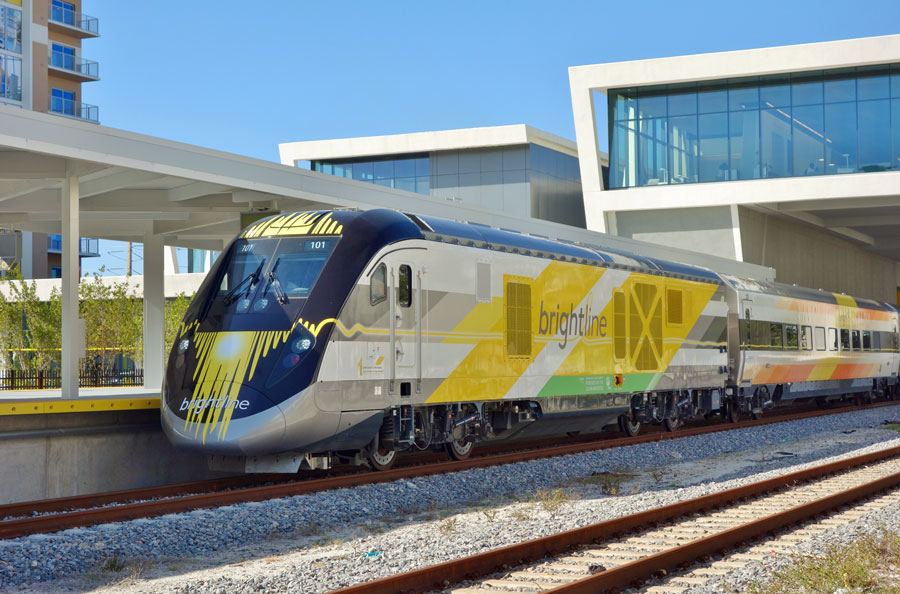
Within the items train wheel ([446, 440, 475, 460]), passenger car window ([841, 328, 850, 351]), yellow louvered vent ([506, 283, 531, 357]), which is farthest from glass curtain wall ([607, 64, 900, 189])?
train wheel ([446, 440, 475, 460])

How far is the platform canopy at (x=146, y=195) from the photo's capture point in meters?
13.8

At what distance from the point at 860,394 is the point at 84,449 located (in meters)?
31.1

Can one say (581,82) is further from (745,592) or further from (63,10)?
(63,10)

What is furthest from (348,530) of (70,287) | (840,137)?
(840,137)

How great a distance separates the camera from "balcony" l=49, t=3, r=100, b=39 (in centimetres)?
7612

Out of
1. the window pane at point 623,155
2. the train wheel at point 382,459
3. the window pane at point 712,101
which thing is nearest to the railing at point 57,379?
the train wheel at point 382,459

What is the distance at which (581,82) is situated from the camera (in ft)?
151

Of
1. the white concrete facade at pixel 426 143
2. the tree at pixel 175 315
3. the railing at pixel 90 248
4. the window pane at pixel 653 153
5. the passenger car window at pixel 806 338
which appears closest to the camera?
the passenger car window at pixel 806 338

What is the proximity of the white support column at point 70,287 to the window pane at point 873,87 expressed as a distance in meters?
36.3

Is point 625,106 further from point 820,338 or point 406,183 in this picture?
point 406,183

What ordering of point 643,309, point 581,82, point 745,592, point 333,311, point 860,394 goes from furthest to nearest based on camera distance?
point 581,82 < point 860,394 < point 643,309 < point 333,311 < point 745,592

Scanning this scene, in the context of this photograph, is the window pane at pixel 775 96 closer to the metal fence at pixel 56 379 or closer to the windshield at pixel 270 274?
the metal fence at pixel 56 379

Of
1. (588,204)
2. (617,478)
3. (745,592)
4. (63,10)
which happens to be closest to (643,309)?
(617,478)

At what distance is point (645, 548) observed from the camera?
9.24 metres
